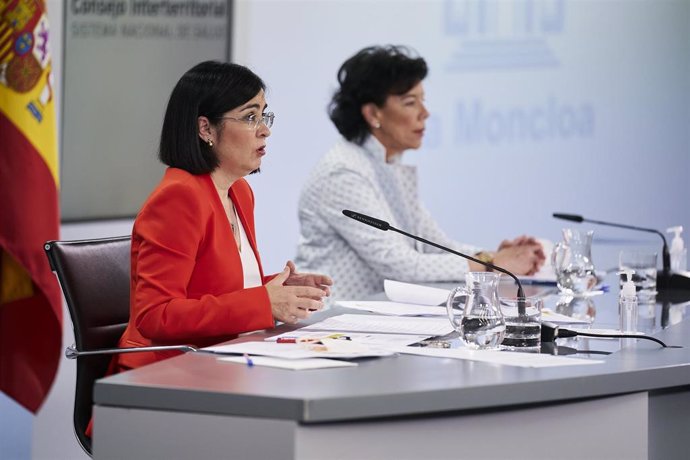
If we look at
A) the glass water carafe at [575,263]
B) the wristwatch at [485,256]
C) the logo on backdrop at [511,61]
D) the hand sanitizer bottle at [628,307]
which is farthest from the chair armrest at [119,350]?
the logo on backdrop at [511,61]

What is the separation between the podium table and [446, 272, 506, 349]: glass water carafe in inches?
6.3

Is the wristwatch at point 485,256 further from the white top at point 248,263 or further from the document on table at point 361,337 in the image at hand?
the document on table at point 361,337

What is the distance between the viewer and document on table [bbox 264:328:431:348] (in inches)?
81.1

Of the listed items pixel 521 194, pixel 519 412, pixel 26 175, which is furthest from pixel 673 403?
pixel 521 194

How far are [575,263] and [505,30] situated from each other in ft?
8.98

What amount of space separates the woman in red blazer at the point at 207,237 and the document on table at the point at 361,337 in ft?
0.26

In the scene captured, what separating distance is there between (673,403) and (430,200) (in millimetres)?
3711

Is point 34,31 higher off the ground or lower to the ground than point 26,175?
higher

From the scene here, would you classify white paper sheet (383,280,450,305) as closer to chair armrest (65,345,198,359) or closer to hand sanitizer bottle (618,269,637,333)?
hand sanitizer bottle (618,269,637,333)

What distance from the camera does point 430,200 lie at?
18.9 feet

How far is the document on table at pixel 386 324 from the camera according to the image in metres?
2.26

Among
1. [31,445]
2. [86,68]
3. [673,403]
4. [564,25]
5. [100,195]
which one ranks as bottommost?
[31,445]

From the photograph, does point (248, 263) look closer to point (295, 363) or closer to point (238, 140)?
point (238, 140)

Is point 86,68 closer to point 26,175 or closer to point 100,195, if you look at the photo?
point 100,195
